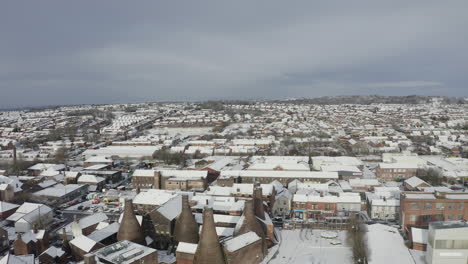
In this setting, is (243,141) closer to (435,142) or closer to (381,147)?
(381,147)

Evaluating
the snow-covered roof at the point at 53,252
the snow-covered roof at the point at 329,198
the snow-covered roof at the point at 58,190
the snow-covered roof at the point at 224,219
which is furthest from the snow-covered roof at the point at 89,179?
the snow-covered roof at the point at 329,198

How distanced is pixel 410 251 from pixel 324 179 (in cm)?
1747

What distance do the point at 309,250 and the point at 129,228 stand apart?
13.8m

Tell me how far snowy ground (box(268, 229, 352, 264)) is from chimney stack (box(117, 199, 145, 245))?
996 centimetres

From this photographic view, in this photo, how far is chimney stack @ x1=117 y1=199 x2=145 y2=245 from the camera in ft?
73.8

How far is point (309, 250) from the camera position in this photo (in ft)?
81.1

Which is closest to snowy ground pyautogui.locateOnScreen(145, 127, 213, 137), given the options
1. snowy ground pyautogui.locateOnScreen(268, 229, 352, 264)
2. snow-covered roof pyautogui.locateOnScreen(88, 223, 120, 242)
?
snow-covered roof pyautogui.locateOnScreen(88, 223, 120, 242)

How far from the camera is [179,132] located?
100 meters

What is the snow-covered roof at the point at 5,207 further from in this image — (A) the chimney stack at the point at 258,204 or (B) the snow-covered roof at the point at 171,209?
(A) the chimney stack at the point at 258,204

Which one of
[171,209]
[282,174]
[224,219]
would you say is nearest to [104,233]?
[171,209]

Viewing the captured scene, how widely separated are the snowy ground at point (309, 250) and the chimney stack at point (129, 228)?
9.96 metres

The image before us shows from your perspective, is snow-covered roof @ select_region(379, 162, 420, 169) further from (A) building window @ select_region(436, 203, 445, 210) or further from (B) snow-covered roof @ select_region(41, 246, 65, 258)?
(B) snow-covered roof @ select_region(41, 246, 65, 258)

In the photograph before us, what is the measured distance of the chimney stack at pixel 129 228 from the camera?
2248 centimetres

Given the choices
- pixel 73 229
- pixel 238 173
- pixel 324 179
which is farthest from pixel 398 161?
pixel 73 229
